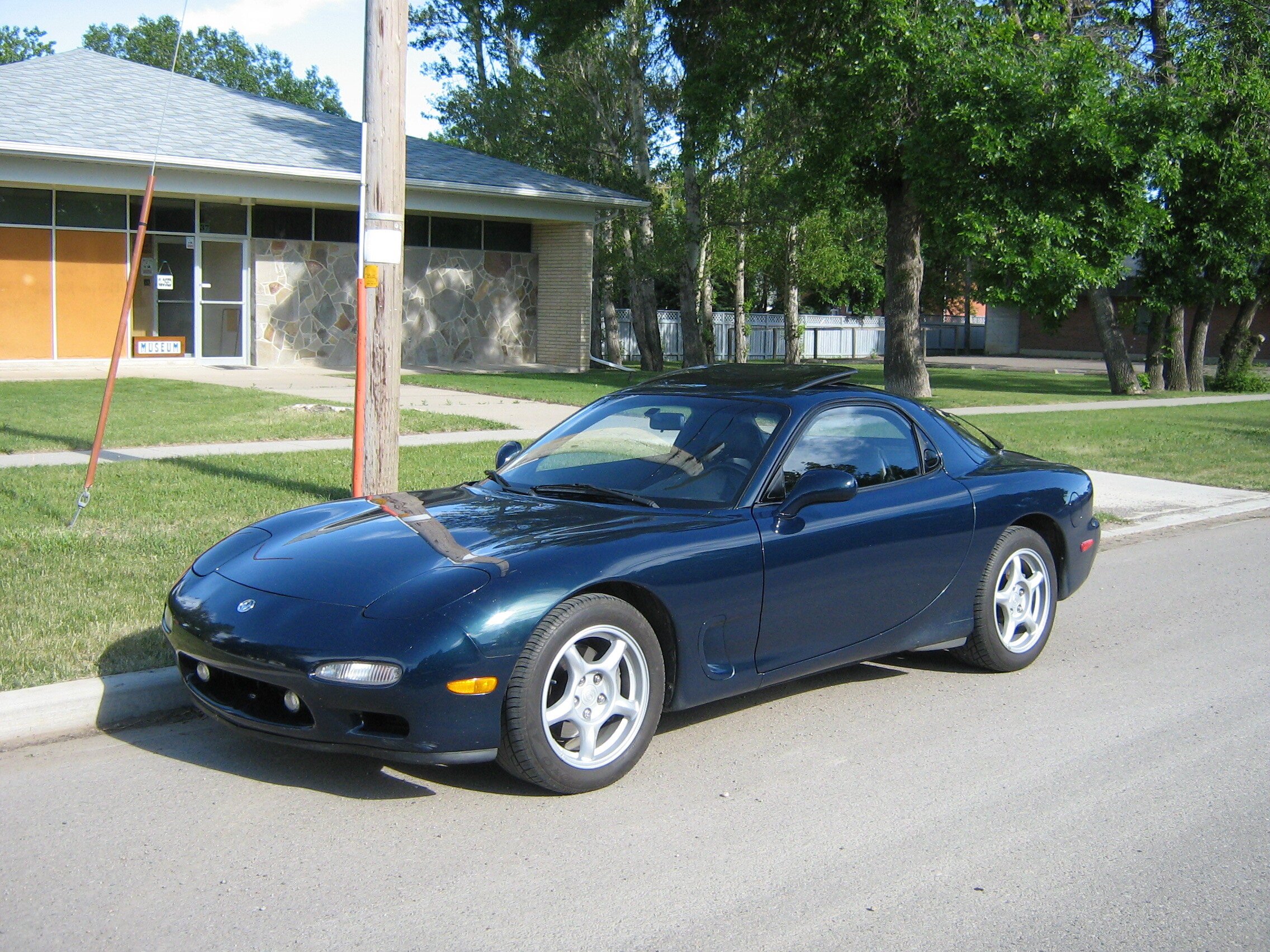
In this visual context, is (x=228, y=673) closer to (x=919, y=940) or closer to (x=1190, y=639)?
(x=919, y=940)

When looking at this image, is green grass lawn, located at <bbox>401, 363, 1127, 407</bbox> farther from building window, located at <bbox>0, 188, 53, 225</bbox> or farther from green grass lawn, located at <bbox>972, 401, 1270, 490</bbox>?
building window, located at <bbox>0, 188, 53, 225</bbox>

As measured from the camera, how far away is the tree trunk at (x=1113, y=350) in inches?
1006

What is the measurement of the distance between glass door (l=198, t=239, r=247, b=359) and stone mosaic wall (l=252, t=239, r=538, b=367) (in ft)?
1.09

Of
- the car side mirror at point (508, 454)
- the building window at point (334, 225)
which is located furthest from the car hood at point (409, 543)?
the building window at point (334, 225)

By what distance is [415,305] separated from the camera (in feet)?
82.1

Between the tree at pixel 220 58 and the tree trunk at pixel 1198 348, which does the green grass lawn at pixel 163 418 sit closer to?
the tree trunk at pixel 1198 348

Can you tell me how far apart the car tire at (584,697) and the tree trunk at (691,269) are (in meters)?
22.2

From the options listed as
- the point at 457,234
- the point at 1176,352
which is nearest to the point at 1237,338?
the point at 1176,352

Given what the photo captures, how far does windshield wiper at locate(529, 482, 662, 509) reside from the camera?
16.3 ft

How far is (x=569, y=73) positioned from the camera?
32312 millimetres

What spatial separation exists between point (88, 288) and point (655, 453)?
1898 cm

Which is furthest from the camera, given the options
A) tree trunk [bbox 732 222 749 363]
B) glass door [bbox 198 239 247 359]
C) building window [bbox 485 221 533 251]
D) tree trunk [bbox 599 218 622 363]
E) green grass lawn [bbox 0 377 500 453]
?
tree trunk [bbox 599 218 622 363]

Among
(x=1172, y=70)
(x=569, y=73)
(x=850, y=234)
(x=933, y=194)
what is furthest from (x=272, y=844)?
(x=850, y=234)

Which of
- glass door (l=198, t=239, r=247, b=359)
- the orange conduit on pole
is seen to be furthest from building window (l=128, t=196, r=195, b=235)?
the orange conduit on pole
